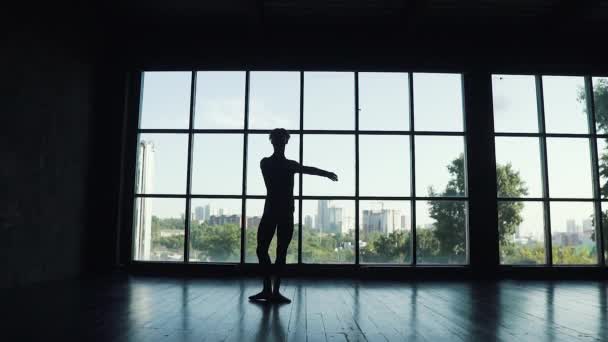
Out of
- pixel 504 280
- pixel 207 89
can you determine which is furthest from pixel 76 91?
pixel 504 280

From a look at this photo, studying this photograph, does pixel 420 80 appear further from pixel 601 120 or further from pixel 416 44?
pixel 601 120

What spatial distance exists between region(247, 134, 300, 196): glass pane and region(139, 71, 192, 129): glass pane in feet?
3.77

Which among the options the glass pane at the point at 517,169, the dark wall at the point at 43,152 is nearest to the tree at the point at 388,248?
the glass pane at the point at 517,169

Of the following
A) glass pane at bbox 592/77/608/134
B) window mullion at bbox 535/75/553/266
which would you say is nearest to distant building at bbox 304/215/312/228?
window mullion at bbox 535/75/553/266

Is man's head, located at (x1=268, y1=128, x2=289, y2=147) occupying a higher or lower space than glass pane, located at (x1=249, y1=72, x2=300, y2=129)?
lower

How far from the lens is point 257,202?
6477 millimetres

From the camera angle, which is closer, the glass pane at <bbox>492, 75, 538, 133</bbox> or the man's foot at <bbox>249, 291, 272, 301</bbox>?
the man's foot at <bbox>249, 291, 272, 301</bbox>

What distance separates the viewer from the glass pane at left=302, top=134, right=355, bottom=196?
6496 millimetres

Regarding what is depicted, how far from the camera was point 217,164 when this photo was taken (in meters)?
6.56

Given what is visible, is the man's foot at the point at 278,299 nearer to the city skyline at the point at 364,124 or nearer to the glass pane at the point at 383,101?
the city skyline at the point at 364,124

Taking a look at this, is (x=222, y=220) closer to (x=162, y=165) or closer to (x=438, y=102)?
(x=162, y=165)

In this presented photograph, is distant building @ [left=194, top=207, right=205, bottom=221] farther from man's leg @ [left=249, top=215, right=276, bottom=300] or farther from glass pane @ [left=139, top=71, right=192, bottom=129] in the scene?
man's leg @ [left=249, top=215, right=276, bottom=300]

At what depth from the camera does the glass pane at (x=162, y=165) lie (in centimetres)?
656

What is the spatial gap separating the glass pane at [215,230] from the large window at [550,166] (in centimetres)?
419
